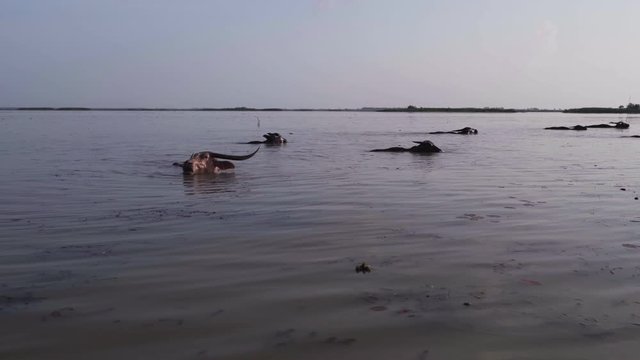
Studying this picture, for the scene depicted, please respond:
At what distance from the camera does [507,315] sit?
4.12 meters

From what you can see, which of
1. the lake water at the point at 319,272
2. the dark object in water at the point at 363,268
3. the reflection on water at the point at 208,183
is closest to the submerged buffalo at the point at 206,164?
the reflection on water at the point at 208,183

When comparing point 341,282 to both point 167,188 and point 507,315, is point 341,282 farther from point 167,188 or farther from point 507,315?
point 167,188

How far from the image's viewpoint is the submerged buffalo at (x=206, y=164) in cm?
1323

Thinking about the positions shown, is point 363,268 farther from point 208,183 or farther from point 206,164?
point 206,164

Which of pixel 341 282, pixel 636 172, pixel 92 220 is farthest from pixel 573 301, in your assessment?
pixel 636 172

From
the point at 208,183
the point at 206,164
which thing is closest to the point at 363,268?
the point at 208,183

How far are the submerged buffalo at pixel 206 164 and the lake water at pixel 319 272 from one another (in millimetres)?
2111

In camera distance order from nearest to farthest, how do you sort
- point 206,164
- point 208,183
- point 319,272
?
point 319,272 < point 208,183 < point 206,164

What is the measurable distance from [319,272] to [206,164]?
29.4ft

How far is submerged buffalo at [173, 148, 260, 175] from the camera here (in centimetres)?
1323

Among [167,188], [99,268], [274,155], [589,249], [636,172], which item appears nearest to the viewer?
[99,268]

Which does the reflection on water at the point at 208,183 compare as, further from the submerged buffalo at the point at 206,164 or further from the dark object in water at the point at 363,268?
the dark object in water at the point at 363,268

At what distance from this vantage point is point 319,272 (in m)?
5.19

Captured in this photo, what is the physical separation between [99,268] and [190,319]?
5.54 ft
